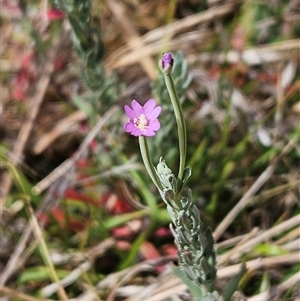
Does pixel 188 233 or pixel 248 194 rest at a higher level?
pixel 188 233

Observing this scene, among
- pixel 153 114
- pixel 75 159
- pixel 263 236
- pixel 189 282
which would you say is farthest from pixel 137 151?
pixel 153 114

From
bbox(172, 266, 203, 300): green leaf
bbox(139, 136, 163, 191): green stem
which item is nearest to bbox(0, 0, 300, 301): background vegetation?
bbox(172, 266, 203, 300): green leaf

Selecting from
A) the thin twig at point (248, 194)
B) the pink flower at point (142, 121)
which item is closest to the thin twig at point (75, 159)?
the thin twig at point (248, 194)

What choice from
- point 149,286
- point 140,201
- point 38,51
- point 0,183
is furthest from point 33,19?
point 149,286

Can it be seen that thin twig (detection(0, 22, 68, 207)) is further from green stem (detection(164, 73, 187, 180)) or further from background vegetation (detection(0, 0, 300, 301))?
green stem (detection(164, 73, 187, 180))

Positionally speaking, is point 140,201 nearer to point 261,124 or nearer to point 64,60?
point 261,124

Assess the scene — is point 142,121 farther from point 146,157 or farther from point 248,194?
point 248,194

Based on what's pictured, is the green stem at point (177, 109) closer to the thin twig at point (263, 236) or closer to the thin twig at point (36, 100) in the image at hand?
the thin twig at point (263, 236)
